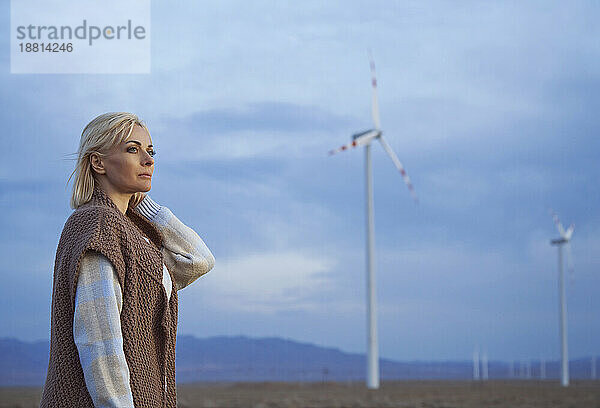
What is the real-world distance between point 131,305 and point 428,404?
3043 cm

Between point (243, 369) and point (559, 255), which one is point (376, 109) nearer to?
point (559, 255)

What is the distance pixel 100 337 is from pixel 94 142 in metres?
0.77

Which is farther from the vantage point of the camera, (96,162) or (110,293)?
(96,162)

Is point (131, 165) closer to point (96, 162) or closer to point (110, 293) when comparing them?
point (96, 162)

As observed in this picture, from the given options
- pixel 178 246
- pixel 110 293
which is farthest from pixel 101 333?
pixel 178 246

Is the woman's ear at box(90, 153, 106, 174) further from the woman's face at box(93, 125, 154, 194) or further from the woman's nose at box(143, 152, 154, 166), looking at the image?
the woman's nose at box(143, 152, 154, 166)

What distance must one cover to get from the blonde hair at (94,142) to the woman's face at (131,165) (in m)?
0.03

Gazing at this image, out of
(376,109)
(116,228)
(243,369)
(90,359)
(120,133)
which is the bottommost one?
(243,369)

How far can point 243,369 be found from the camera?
192250 mm

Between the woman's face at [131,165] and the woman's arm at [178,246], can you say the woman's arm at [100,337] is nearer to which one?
the woman's face at [131,165]

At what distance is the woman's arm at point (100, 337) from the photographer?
3.03 meters

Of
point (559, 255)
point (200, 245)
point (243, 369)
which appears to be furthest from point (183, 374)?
point (200, 245)

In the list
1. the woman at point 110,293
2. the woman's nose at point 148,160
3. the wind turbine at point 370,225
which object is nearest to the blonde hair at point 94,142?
the woman at point 110,293

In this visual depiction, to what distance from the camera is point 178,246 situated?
3812 mm
